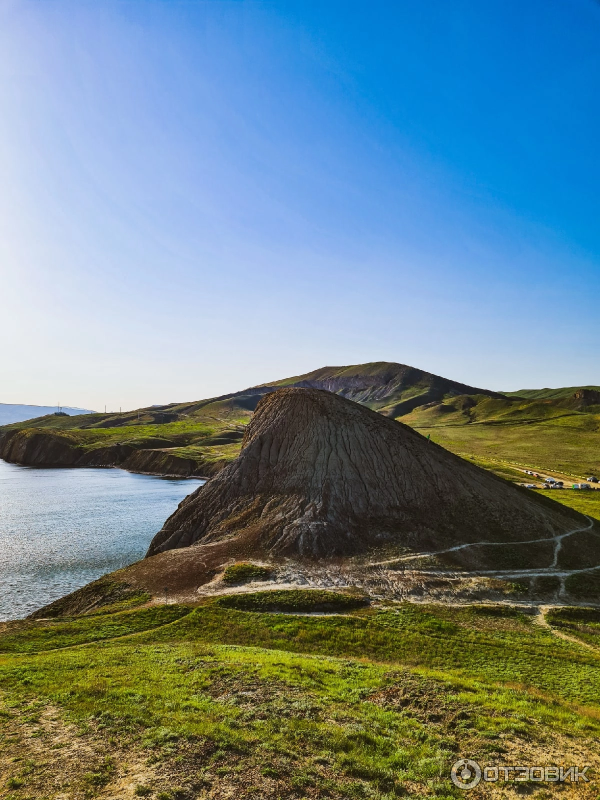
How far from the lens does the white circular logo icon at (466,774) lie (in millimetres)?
14086

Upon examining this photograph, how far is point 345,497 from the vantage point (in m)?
53.3

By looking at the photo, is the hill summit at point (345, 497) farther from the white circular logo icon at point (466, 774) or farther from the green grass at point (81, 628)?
the white circular logo icon at point (466, 774)

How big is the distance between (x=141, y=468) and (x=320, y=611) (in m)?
145

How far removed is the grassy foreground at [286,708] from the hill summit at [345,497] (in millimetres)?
16132

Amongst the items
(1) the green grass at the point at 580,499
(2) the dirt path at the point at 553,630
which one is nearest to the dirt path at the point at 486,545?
(2) the dirt path at the point at 553,630

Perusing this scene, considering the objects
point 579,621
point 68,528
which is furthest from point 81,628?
point 68,528

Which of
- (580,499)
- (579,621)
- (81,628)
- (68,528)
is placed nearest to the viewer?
(81,628)

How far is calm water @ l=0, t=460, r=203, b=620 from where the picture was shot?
50562 mm

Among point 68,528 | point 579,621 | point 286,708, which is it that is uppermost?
point 286,708

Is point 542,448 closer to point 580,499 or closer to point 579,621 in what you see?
point 580,499

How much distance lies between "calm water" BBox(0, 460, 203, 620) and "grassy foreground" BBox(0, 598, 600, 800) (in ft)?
71.2

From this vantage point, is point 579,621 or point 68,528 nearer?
point 579,621

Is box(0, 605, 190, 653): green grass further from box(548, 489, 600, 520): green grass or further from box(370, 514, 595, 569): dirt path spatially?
box(548, 489, 600, 520): green grass

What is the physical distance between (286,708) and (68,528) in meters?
69.6
